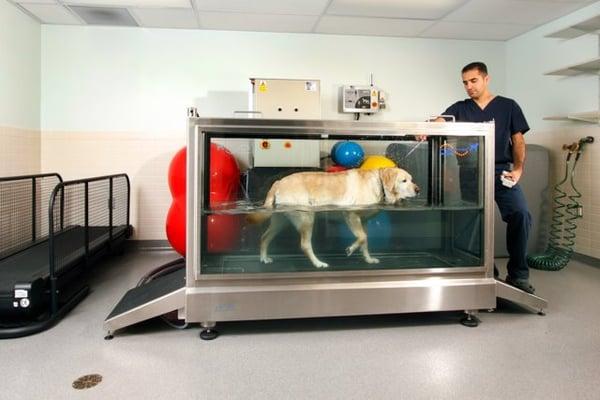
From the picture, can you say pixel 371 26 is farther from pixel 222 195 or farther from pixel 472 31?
pixel 222 195

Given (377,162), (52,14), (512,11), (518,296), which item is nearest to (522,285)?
(518,296)

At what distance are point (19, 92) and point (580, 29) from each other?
4848 mm

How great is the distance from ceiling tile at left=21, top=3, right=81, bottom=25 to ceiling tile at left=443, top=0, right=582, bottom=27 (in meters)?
3.45

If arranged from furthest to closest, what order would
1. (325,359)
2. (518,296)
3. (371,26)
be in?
(371,26)
(518,296)
(325,359)

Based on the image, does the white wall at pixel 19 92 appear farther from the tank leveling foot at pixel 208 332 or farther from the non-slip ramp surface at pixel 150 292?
the tank leveling foot at pixel 208 332

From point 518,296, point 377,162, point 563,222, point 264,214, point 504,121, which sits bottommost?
point 518,296

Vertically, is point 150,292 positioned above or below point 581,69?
below

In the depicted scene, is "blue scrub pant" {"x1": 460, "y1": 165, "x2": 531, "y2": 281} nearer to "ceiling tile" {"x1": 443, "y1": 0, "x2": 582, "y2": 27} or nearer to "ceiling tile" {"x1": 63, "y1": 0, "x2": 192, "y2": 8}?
"ceiling tile" {"x1": 443, "y1": 0, "x2": 582, "y2": 27}

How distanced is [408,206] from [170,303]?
1.34 metres

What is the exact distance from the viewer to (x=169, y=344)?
6.63 ft

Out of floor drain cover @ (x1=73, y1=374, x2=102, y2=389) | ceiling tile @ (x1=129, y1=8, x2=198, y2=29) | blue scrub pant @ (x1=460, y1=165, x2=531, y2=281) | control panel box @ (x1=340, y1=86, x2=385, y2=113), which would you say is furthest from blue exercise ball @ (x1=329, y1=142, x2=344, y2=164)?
ceiling tile @ (x1=129, y1=8, x2=198, y2=29)

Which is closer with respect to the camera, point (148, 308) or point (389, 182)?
point (148, 308)

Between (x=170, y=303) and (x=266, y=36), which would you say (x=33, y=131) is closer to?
(x=266, y=36)

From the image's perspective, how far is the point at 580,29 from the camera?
11.5 feet
